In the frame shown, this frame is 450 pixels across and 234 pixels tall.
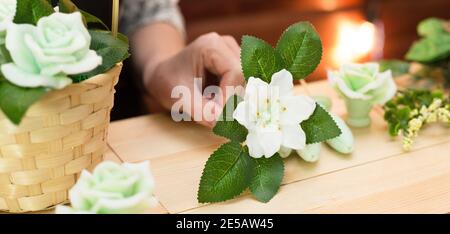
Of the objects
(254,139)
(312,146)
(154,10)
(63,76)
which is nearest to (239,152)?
(254,139)

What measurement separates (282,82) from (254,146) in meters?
0.09

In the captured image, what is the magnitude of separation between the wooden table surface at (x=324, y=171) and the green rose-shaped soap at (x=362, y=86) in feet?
0.15

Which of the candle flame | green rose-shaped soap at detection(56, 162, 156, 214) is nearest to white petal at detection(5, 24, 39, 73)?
green rose-shaped soap at detection(56, 162, 156, 214)

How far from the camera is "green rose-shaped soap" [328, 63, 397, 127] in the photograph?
101 cm

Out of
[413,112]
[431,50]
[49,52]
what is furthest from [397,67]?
[49,52]

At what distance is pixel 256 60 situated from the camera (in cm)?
85

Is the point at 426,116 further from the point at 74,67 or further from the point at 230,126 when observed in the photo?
the point at 74,67

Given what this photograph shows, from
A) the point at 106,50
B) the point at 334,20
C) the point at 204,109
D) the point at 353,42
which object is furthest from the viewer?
the point at 334,20

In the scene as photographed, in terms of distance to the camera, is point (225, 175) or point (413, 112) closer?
point (225, 175)

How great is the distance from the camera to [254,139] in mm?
→ 826

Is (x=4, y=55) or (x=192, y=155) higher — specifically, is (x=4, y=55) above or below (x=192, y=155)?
above

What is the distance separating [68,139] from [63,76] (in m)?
0.09

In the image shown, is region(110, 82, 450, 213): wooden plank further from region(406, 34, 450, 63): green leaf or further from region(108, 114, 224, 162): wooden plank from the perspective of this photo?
region(406, 34, 450, 63): green leaf
